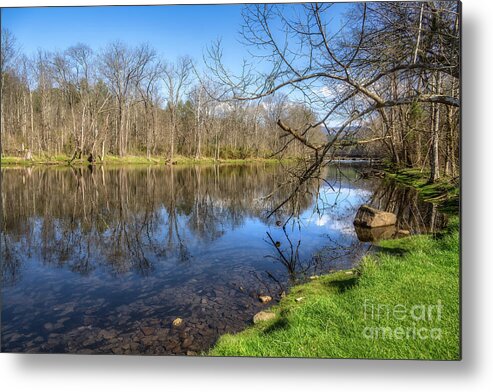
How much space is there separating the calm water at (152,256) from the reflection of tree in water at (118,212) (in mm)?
36

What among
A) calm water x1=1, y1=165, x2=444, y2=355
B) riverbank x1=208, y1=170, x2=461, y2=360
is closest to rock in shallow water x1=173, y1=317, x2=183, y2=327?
calm water x1=1, y1=165, x2=444, y2=355

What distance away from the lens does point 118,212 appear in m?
8.85

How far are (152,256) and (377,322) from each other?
12.9 ft

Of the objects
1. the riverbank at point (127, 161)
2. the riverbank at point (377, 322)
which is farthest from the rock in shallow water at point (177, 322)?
A: the riverbank at point (127, 161)

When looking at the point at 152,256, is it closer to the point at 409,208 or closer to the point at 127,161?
the point at 127,161

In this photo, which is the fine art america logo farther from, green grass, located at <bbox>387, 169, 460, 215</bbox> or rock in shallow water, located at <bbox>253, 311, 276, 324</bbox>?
green grass, located at <bbox>387, 169, 460, 215</bbox>

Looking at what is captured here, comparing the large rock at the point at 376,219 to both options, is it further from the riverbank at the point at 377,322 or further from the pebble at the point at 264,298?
the pebble at the point at 264,298

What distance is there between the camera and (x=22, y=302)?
13.1 feet

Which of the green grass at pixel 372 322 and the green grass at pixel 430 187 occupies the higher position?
the green grass at pixel 430 187

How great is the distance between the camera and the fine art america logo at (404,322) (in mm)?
2938

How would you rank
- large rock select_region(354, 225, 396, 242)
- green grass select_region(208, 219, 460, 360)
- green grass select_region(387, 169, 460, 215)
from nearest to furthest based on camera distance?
1. green grass select_region(208, 219, 460, 360)
2. green grass select_region(387, 169, 460, 215)
3. large rock select_region(354, 225, 396, 242)

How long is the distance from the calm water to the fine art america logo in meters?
1.18

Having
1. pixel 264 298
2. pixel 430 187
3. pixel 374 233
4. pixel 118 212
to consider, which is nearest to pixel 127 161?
pixel 118 212

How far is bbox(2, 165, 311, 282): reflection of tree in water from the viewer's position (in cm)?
554
